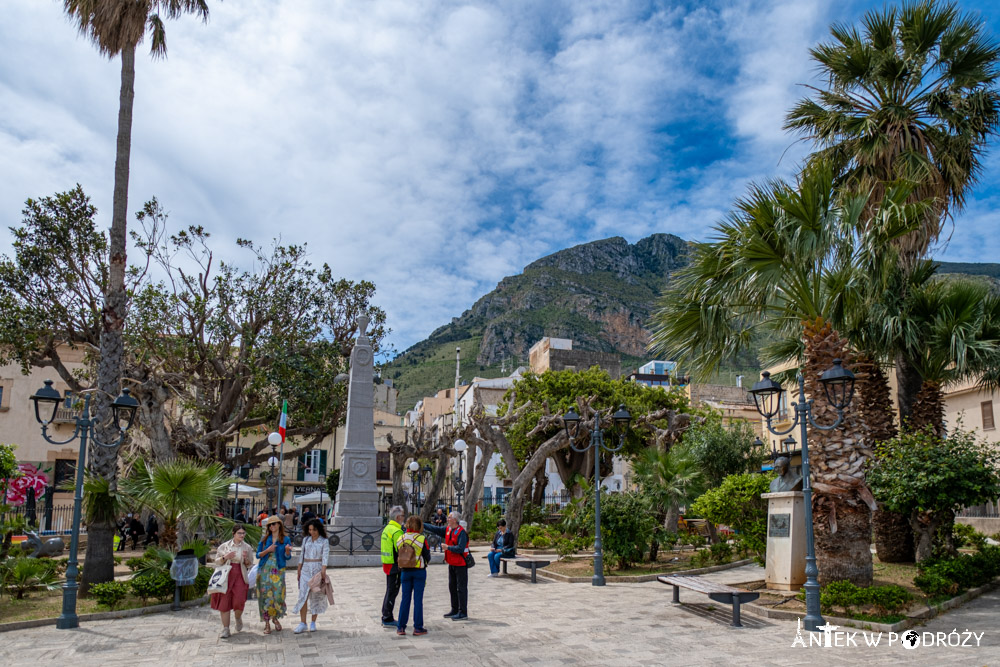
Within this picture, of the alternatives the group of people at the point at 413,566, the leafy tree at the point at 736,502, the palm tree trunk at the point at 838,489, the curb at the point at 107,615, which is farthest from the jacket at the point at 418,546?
the leafy tree at the point at 736,502

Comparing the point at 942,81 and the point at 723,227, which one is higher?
the point at 942,81

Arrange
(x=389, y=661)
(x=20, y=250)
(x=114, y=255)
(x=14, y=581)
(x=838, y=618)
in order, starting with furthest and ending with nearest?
(x=20, y=250), (x=114, y=255), (x=14, y=581), (x=838, y=618), (x=389, y=661)

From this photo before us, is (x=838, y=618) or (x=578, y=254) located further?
(x=578, y=254)

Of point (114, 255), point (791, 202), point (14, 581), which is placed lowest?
point (14, 581)

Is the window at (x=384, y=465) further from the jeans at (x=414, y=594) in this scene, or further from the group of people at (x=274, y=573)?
the jeans at (x=414, y=594)

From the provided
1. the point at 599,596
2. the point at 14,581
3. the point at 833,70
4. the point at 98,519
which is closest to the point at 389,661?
the point at 599,596

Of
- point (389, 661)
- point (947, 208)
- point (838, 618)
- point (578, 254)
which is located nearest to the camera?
point (389, 661)

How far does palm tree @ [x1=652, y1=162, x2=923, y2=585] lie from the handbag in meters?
8.59

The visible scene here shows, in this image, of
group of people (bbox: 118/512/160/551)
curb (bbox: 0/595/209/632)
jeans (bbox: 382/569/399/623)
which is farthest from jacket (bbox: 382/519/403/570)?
group of people (bbox: 118/512/160/551)

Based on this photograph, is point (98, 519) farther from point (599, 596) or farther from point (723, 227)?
point (723, 227)

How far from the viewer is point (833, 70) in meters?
14.2

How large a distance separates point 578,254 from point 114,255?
158 meters

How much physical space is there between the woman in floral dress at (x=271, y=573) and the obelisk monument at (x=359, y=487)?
9.98 m

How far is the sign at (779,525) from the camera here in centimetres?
1185
